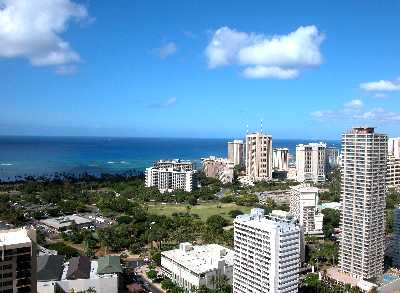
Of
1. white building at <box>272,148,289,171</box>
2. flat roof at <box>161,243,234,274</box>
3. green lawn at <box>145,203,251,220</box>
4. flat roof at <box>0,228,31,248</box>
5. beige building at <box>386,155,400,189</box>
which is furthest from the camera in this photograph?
white building at <box>272,148,289,171</box>

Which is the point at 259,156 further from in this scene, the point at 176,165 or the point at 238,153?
the point at 238,153

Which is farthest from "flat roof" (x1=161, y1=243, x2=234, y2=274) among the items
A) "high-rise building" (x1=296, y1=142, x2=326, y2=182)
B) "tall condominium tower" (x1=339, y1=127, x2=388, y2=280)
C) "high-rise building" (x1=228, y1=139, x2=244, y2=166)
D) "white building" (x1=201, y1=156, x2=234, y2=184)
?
"high-rise building" (x1=228, y1=139, x2=244, y2=166)

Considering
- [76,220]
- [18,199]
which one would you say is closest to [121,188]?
[18,199]

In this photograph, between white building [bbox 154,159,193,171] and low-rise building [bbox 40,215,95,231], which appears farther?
white building [bbox 154,159,193,171]

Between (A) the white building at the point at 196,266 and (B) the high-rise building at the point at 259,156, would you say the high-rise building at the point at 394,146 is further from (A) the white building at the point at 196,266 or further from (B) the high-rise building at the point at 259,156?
(A) the white building at the point at 196,266

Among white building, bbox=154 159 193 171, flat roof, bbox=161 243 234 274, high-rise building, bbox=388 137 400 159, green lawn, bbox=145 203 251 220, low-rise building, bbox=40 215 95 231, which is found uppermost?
high-rise building, bbox=388 137 400 159

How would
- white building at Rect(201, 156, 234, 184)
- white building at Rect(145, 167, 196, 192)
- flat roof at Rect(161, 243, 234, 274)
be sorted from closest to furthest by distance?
flat roof at Rect(161, 243, 234, 274) < white building at Rect(145, 167, 196, 192) < white building at Rect(201, 156, 234, 184)

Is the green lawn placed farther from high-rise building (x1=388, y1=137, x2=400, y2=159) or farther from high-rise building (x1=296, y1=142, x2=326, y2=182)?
high-rise building (x1=388, y1=137, x2=400, y2=159)
